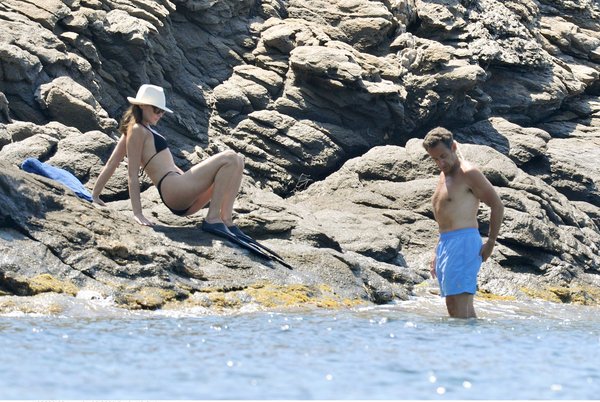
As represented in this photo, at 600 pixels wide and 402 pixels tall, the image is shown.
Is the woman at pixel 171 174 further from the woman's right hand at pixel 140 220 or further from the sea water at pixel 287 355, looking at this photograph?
the sea water at pixel 287 355

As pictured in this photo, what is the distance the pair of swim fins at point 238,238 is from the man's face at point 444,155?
300 cm

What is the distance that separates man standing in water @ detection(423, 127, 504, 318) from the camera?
1129 cm

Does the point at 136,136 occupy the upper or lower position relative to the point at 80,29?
lower

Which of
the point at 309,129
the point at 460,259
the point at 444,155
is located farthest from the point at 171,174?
the point at 309,129

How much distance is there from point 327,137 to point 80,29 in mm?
5676

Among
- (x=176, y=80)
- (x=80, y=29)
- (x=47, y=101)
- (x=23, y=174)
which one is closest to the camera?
(x=23, y=174)

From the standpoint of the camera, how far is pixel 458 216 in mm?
11422

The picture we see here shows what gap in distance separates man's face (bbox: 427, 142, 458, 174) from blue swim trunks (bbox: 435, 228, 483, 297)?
733 mm

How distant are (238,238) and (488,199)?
3.59 m

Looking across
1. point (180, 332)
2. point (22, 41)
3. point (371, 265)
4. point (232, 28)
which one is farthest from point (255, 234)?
point (232, 28)

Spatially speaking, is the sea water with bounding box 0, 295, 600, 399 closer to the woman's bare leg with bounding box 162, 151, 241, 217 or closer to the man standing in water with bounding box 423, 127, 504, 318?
the man standing in water with bounding box 423, 127, 504, 318

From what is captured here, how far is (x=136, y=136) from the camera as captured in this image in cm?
1352

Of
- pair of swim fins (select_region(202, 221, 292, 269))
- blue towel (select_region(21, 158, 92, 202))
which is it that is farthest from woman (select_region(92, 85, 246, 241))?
blue towel (select_region(21, 158, 92, 202))

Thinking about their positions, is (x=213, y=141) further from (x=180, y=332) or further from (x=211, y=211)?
(x=180, y=332)
